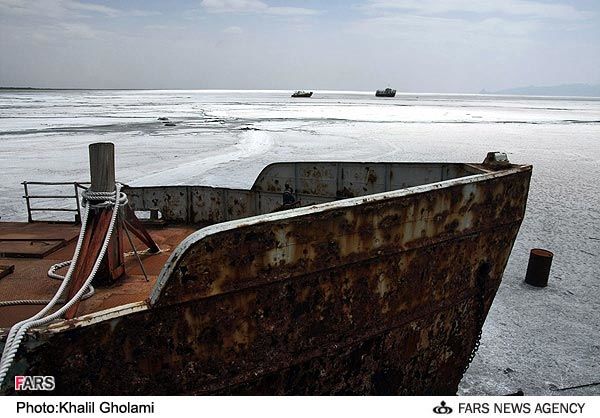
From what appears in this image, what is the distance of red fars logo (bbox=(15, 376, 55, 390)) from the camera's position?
2.22 m

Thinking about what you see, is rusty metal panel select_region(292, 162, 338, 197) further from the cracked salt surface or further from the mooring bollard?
the mooring bollard

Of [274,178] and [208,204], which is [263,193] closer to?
[274,178]

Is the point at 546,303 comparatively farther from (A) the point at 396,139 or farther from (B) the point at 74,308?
(A) the point at 396,139

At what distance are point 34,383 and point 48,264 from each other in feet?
8.98

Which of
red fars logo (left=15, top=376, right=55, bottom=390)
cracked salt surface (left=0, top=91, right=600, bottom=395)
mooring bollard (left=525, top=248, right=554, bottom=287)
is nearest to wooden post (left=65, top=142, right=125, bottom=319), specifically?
red fars logo (left=15, top=376, right=55, bottom=390)

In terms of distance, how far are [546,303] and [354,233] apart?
449 centimetres

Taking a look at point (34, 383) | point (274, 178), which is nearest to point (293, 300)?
point (34, 383)

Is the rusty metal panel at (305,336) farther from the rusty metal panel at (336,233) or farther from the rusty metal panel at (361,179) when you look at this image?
the rusty metal panel at (361,179)

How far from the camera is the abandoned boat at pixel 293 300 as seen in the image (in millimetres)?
2352

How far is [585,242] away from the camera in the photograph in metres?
8.24

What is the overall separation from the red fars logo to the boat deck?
3.93 ft

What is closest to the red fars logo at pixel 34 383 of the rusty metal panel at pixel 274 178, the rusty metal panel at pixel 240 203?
the rusty metal panel at pixel 240 203

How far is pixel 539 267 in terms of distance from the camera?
6.39 metres

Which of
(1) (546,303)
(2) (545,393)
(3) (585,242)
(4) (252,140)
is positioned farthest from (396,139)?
(2) (545,393)
